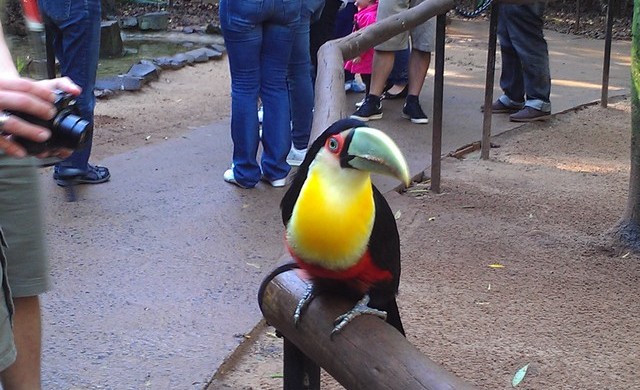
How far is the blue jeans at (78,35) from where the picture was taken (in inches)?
168

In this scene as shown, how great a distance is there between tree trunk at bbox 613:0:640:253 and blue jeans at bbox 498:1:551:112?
6.83 feet

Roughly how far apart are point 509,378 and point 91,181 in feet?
9.42

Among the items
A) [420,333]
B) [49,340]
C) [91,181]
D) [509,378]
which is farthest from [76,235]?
[509,378]

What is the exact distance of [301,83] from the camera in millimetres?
4887

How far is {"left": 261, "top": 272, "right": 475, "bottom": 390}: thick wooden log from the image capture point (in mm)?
1598

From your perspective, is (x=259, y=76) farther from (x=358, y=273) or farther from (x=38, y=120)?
(x=38, y=120)

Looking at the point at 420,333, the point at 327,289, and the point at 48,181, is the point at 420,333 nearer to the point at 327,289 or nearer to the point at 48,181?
the point at 327,289

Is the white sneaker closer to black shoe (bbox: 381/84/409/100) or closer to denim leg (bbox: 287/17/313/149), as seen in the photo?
denim leg (bbox: 287/17/313/149)

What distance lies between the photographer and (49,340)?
313 centimetres

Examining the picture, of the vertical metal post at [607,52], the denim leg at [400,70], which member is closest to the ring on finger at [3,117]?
the denim leg at [400,70]

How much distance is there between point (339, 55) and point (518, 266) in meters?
1.47

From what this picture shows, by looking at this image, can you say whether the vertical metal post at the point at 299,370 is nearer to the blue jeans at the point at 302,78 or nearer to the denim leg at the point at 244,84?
the denim leg at the point at 244,84

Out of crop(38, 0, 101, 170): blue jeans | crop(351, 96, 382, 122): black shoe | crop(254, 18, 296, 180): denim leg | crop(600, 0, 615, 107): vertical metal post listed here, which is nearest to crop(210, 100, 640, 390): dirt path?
crop(254, 18, 296, 180): denim leg

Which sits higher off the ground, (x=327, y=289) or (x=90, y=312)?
(x=327, y=289)
